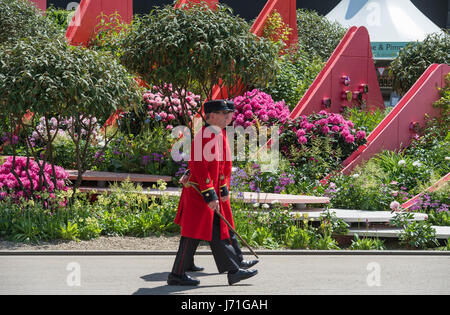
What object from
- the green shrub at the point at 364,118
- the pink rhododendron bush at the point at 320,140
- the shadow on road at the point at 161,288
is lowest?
the shadow on road at the point at 161,288

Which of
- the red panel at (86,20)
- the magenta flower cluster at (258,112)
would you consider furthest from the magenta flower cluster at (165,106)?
the red panel at (86,20)

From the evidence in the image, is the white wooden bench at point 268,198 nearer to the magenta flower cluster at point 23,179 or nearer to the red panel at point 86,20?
the magenta flower cluster at point 23,179

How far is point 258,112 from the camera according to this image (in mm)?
11742

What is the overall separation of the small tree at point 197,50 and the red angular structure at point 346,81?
8.67ft

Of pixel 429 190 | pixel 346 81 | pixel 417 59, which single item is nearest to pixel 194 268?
pixel 429 190

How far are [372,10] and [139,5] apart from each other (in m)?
9.99

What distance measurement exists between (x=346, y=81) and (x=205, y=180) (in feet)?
27.2

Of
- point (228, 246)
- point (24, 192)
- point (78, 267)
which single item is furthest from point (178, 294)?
point (24, 192)

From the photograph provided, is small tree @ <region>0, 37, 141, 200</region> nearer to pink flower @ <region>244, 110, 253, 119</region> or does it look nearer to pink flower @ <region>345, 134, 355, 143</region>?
pink flower @ <region>244, 110, 253, 119</region>

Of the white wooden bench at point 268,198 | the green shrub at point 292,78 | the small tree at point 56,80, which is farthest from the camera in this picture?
the green shrub at point 292,78

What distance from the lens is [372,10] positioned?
21.6 meters

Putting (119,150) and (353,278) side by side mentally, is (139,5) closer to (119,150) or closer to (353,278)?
(119,150)

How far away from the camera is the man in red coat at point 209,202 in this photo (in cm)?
558

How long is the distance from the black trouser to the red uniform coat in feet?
0.20
